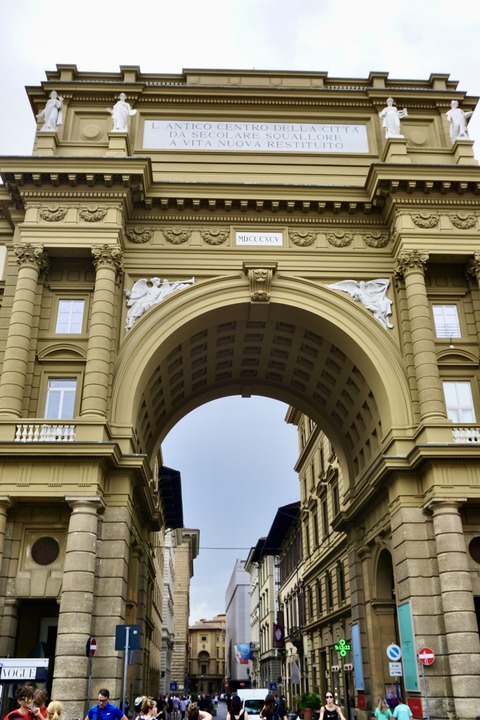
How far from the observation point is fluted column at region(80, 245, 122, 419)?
77.9 feet

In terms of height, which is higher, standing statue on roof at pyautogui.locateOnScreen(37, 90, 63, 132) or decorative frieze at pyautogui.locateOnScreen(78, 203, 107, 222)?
standing statue on roof at pyautogui.locateOnScreen(37, 90, 63, 132)

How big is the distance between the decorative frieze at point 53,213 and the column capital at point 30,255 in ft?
4.41

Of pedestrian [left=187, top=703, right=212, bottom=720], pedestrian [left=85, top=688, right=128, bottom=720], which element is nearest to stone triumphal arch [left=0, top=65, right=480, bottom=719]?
pedestrian [left=85, top=688, right=128, bottom=720]

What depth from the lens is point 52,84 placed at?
30328mm

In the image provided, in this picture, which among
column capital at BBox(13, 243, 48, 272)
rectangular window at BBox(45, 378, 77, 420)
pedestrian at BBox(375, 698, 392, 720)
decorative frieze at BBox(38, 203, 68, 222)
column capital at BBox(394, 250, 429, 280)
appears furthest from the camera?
decorative frieze at BBox(38, 203, 68, 222)

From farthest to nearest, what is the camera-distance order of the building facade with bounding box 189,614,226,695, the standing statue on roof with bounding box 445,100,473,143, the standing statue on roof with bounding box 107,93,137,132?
the building facade with bounding box 189,614,226,695 → the standing statue on roof with bounding box 445,100,473,143 → the standing statue on roof with bounding box 107,93,137,132

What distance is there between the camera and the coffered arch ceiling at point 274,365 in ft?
86.8

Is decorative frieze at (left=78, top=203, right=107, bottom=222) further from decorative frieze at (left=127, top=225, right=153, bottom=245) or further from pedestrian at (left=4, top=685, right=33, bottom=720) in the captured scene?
pedestrian at (left=4, top=685, right=33, bottom=720)

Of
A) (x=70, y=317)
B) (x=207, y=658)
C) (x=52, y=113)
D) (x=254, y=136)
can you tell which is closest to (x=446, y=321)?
(x=254, y=136)

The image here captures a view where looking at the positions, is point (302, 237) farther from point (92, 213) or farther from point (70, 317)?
point (70, 317)

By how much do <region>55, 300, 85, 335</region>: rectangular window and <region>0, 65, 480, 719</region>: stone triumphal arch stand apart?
78 mm

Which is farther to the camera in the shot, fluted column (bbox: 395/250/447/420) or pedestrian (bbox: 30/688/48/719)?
fluted column (bbox: 395/250/447/420)

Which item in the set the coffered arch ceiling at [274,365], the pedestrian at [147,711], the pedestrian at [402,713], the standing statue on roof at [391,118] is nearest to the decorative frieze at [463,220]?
the standing statue on roof at [391,118]

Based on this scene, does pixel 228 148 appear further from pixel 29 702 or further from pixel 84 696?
pixel 29 702
